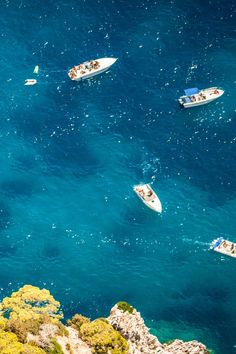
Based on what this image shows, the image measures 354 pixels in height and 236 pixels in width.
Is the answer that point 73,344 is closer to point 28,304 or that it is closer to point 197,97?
point 28,304

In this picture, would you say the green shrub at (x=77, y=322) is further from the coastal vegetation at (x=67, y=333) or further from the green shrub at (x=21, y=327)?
the green shrub at (x=21, y=327)

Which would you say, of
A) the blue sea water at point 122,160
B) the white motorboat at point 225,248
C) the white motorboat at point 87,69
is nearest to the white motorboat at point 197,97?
the blue sea water at point 122,160

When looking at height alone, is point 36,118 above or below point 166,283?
above

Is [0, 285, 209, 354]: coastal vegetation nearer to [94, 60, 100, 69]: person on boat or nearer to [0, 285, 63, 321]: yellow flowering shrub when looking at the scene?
[0, 285, 63, 321]: yellow flowering shrub

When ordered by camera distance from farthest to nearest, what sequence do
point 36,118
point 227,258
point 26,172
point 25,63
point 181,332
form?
point 25,63 < point 36,118 < point 26,172 < point 227,258 < point 181,332

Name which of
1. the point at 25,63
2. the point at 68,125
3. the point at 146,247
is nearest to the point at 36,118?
the point at 68,125

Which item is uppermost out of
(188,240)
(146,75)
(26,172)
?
(146,75)

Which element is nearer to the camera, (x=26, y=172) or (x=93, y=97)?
(x=26, y=172)

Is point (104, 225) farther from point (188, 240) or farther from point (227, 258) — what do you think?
point (227, 258)
